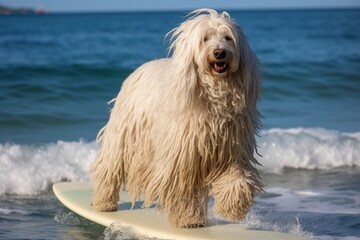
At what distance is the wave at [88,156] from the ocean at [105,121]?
0.02m

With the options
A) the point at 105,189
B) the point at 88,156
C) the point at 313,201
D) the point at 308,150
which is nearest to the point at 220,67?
the point at 105,189

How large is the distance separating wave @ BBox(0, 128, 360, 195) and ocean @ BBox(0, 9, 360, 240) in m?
0.02

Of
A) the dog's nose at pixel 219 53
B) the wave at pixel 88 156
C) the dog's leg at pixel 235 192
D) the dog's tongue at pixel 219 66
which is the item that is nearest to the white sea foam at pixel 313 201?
the wave at pixel 88 156

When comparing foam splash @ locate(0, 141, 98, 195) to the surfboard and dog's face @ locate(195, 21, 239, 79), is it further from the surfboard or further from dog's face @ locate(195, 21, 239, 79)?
dog's face @ locate(195, 21, 239, 79)

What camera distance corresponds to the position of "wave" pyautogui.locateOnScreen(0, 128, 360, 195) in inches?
410

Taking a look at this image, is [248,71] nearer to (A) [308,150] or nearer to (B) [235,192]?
(B) [235,192]

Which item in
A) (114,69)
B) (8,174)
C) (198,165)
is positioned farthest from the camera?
(114,69)

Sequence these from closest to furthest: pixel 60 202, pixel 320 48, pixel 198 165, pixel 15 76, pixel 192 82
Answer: pixel 192 82, pixel 198 165, pixel 60 202, pixel 15 76, pixel 320 48

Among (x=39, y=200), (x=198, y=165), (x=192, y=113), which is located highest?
(x=192, y=113)

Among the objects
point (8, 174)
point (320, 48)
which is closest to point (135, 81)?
point (8, 174)

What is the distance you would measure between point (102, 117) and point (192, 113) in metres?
8.54

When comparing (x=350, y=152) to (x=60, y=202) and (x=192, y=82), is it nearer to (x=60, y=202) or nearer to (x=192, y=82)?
(x=60, y=202)

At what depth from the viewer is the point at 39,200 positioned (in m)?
9.63

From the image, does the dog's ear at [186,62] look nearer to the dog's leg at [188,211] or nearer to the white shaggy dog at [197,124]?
the white shaggy dog at [197,124]
